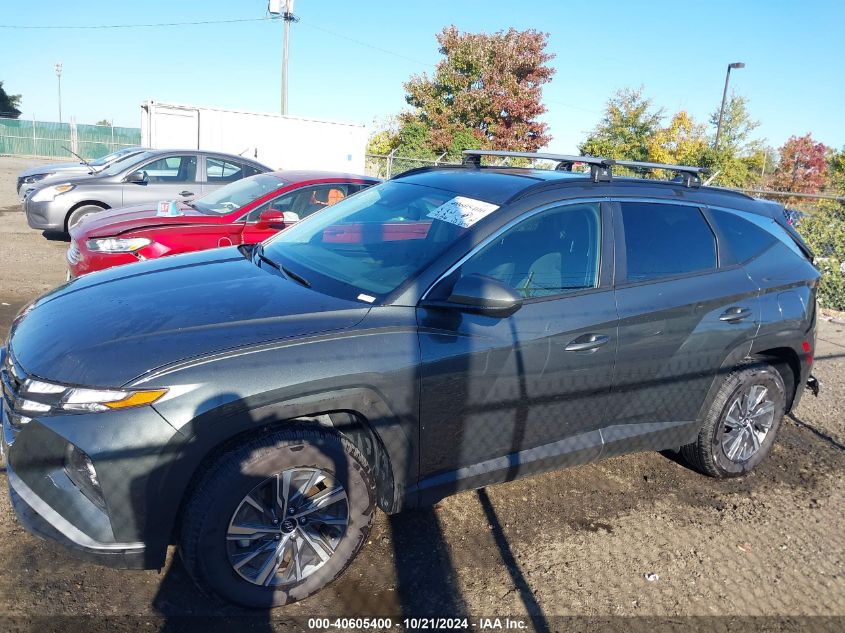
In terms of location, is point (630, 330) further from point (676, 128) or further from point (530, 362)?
point (676, 128)

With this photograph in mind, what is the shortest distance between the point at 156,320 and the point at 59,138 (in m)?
41.5

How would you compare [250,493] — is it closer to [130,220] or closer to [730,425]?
[730,425]

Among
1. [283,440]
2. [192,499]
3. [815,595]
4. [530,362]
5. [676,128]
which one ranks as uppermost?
[676,128]

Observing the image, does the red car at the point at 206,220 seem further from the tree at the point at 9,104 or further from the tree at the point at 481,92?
the tree at the point at 9,104

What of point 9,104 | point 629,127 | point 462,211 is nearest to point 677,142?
point 629,127

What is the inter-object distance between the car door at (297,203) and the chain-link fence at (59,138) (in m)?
33.8

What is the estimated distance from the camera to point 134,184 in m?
10.3

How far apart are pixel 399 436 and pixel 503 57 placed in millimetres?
27318

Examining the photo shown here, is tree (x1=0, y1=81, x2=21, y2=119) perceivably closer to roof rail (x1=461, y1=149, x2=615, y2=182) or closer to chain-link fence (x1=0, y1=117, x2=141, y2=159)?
chain-link fence (x1=0, y1=117, x2=141, y2=159)

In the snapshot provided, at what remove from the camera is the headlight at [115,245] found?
5719 millimetres

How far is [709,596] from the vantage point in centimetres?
311

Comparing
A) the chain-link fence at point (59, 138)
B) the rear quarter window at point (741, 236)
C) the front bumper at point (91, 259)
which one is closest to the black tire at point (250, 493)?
the rear quarter window at point (741, 236)

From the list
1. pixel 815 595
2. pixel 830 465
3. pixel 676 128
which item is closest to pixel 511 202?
pixel 815 595

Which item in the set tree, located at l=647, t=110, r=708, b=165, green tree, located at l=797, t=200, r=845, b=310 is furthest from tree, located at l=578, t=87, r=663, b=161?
green tree, located at l=797, t=200, r=845, b=310
